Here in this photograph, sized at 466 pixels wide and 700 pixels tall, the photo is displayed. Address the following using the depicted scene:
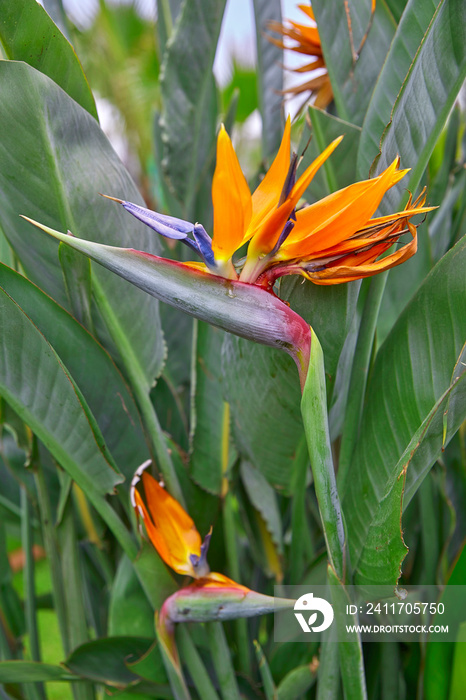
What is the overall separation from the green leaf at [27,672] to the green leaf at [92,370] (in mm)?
176

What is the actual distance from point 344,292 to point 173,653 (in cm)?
33

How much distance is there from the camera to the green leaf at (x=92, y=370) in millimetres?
431

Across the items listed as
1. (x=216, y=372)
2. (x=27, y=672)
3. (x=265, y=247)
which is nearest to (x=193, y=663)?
(x=27, y=672)

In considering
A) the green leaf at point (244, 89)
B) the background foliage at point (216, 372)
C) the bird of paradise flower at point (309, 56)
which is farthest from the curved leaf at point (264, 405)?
the green leaf at point (244, 89)

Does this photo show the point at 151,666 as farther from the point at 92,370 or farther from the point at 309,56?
the point at 309,56

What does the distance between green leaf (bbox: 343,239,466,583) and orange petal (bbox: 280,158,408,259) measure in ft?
0.29

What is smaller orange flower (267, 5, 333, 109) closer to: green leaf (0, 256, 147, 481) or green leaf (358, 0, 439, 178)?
green leaf (358, 0, 439, 178)

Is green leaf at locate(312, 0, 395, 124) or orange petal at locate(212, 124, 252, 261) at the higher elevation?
green leaf at locate(312, 0, 395, 124)

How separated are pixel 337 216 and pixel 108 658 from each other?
0.44 meters

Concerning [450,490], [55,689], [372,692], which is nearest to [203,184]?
[450,490]

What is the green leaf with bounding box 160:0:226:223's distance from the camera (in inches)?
23.4

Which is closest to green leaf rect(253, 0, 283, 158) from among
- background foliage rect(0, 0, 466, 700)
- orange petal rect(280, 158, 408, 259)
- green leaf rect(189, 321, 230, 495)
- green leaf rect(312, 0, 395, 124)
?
background foliage rect(0, 0, 466, 700)

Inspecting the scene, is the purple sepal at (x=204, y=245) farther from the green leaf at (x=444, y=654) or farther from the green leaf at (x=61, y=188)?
the green leaf at (x=444, y=654)

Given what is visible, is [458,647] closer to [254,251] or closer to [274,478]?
[274,478]
